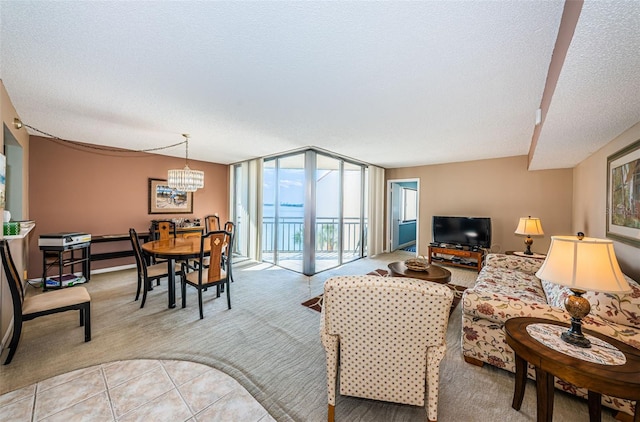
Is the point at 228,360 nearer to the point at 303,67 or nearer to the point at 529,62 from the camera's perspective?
the point at 303,67

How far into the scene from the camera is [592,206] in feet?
10.5

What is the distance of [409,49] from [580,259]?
5.30 ft

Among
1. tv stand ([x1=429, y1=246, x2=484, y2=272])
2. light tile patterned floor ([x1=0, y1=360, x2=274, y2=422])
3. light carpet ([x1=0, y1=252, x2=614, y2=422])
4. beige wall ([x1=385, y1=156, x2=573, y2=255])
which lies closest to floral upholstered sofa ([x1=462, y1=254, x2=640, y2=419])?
light carpet ([x1=0, y1=252, x2=614, y2=422])

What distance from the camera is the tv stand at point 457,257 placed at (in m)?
4.68

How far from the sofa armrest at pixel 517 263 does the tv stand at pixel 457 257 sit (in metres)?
1.17

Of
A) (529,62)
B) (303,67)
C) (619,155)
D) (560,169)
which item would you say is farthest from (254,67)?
(560,169)

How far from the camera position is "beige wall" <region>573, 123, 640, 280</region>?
7.20 ft

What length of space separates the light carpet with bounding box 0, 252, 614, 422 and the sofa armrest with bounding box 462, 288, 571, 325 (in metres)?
0.48

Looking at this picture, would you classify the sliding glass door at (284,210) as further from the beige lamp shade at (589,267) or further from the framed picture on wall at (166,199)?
the beige lamp shade at (589,267)

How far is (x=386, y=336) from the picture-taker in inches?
55.4

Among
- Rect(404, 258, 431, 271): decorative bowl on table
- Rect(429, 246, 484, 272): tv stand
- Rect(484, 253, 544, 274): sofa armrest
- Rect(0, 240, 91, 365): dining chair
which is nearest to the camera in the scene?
Rect(0, 240, 91, 365): dining chair

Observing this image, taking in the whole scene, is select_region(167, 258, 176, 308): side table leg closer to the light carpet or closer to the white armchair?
the light carpet

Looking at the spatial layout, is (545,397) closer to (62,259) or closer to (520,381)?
(520,381)

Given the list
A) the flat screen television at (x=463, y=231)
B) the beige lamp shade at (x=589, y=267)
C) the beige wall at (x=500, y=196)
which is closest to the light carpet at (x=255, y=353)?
the beige lamp shade at (x=589, y=267)
